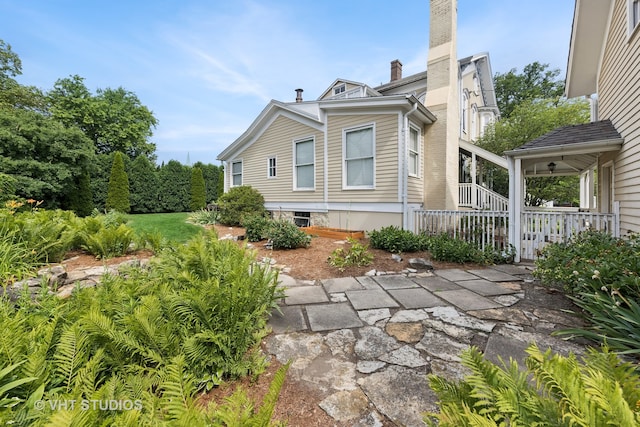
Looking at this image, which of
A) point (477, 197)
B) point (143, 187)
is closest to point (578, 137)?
point (477, 197)

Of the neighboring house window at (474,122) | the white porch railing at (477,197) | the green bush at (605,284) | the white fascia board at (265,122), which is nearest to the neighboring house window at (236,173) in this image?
the white fascia board at (265,122)

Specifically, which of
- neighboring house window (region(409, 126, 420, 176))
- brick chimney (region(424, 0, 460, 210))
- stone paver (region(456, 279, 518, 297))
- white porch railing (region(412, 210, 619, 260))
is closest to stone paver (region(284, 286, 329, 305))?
stone paver (region(456, 279, 518, 297))

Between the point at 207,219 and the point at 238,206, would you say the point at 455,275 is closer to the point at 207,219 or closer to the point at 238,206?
the point at 238,206

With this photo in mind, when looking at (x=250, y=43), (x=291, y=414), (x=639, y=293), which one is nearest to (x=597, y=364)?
(x=291, y=414)

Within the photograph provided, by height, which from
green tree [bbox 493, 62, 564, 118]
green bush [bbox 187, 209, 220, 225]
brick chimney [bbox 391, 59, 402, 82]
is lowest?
green bush [bbox 187, 209, 220, 225]

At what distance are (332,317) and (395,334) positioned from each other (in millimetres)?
723

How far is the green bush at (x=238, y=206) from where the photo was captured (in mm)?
10281

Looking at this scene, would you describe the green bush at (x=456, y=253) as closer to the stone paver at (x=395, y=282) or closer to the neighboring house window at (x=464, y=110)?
the stone paver at (x=395, y=282)

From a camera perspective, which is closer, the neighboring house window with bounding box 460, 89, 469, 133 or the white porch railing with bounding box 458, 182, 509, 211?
the white porch railing with bounding box 458, 182, 509, 211

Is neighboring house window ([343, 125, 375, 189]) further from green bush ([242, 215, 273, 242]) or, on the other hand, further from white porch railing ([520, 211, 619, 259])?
white porch railing ([520, 211, 619, 259])

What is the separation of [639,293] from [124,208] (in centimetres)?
1725

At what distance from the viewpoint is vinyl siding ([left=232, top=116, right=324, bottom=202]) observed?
916 cm

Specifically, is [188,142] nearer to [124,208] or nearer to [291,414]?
[124,208]

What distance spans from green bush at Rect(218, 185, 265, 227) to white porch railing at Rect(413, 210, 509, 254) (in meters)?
6.04
